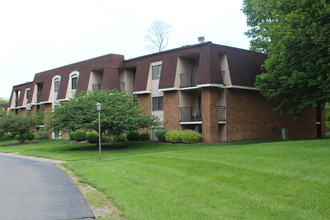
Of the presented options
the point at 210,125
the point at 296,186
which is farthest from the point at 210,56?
the point at 296,186

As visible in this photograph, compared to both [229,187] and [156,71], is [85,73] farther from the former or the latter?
[229,187]

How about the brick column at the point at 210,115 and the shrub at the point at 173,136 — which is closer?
the brick column at the point at 210,115

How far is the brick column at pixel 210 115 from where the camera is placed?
85.9 ft

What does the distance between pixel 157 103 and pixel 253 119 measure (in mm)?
8124

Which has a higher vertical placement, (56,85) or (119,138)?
(56,85)

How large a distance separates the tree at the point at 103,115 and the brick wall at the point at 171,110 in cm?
265

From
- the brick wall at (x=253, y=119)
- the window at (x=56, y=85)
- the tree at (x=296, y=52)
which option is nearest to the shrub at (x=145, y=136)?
the brick wall at (x=253, y=119)

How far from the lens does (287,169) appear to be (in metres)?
9.76

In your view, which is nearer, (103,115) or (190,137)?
(103,115)

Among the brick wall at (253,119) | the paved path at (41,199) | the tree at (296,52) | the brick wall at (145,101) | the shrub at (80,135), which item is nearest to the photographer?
the paved path at (41,199)

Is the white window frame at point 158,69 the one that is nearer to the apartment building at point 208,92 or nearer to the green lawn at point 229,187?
the apartment building at point 208,92

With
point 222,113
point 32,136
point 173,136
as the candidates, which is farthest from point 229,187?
point 32,136

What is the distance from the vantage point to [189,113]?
29.2 meters

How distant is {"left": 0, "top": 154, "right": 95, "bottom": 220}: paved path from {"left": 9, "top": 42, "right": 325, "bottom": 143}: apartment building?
14.9 metres
